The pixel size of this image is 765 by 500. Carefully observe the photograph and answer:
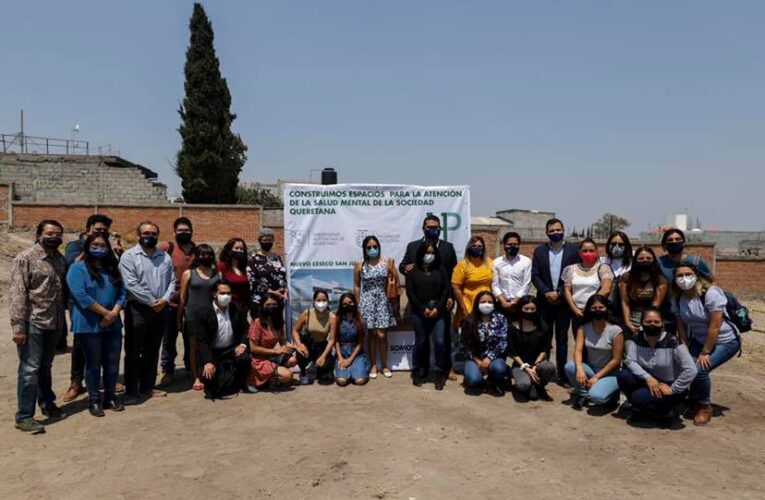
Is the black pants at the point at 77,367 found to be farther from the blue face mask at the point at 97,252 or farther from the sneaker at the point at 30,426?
the blue face mask at the point at 97,252

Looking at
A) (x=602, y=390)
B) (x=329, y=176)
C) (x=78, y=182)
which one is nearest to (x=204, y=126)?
(x=78, y=182)

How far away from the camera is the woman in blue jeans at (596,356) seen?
221 inches

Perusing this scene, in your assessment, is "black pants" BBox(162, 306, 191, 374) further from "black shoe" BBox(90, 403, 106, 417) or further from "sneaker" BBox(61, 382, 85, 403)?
"black shoe" BBox(90, 403, 106, 417)

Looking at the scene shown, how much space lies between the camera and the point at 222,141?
105 feet

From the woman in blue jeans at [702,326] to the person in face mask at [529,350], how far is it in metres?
1.35

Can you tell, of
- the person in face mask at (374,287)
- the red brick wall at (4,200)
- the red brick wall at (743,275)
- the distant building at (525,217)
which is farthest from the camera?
the distant building at (525,217)

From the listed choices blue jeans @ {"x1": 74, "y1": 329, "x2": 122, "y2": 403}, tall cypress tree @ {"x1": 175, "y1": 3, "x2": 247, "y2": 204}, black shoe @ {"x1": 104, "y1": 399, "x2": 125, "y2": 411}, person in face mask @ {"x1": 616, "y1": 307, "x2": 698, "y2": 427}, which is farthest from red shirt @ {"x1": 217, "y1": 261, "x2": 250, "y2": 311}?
tall cypress tree @ {"x1": 175, "y1": 3, "x2": 247, "y2": 204}

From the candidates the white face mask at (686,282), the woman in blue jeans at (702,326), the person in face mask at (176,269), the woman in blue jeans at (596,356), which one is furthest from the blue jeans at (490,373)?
the person in face mask at (176,269)

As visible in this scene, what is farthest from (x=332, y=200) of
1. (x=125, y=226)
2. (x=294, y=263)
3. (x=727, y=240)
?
(x=727, y=240)

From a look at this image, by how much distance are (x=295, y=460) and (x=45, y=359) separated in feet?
8.49

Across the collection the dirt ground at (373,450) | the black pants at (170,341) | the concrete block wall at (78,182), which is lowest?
the dirt ground at (373,450)

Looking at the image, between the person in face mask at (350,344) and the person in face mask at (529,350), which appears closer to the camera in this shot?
the person in face mask at (529,350)

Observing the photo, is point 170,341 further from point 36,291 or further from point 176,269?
point 36,291

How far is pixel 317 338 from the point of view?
666 cm
